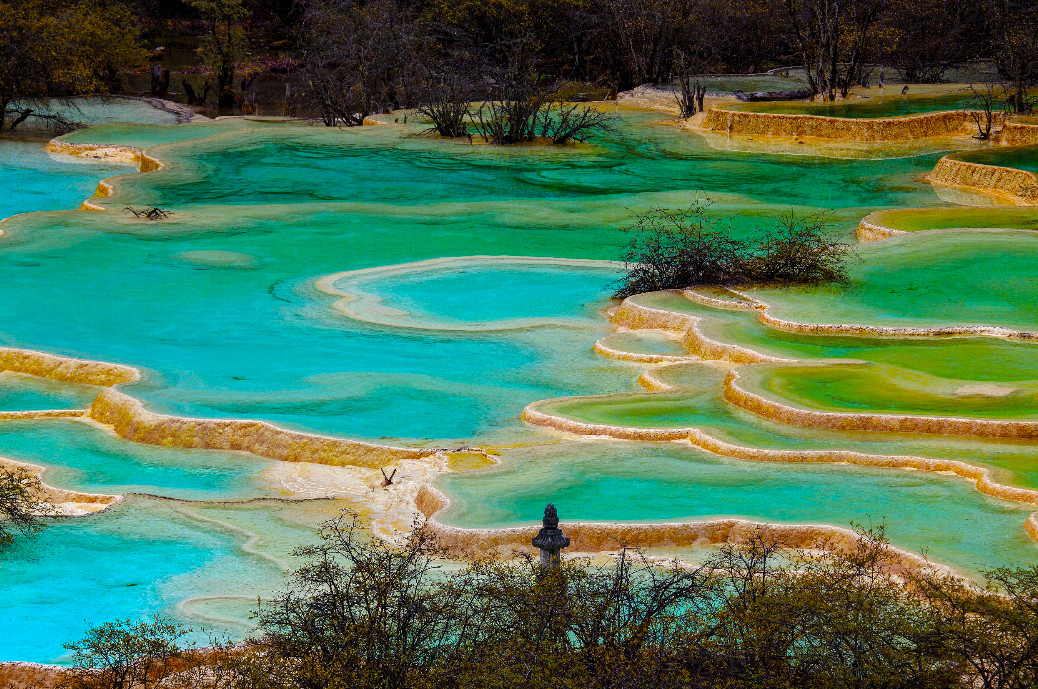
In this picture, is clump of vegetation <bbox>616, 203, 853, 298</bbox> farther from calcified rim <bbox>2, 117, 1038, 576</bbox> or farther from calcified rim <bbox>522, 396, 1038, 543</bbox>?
calcified rim <bbox>522, 396, 1038, 543</bbox>

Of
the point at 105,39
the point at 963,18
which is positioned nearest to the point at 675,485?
the point at 105,39

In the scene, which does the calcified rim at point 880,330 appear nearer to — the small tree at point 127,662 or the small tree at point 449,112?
the small tree at point 127,662

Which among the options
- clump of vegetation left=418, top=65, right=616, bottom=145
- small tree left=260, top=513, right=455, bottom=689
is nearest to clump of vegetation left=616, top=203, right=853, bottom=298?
small tree left=260, top=513, right=455, bottom=689

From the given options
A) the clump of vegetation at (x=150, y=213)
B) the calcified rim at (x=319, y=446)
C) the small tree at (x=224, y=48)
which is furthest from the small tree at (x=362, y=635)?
the small tree at (x=224, y=48)

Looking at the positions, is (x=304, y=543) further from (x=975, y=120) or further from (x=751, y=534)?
(x=975, y=120)

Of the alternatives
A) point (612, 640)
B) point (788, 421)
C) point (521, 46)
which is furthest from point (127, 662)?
point (521, 46)

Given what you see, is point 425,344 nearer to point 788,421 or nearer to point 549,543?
point 788,421
